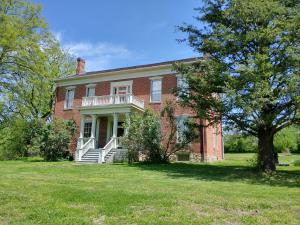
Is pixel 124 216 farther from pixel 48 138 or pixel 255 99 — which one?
pixel 48 138

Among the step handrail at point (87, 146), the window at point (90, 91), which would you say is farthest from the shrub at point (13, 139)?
the step handrail at point (87, 146)

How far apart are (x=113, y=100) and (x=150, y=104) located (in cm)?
311

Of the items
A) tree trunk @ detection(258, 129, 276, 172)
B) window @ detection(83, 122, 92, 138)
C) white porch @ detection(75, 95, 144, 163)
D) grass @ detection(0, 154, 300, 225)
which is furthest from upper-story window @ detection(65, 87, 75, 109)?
grass @ detection(0, 154, 300, 225)

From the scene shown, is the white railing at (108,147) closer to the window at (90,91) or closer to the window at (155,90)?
the window at (155,90)

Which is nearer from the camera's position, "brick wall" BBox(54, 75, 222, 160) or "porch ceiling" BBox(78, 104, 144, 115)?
"brick wall" BBox(54, 75, 222, 160)

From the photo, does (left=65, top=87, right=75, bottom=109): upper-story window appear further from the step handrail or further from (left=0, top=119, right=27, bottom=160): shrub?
the step handrail

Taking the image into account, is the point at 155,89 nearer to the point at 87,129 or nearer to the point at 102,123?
the point at 102,123

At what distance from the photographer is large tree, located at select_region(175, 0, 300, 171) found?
1319 cm

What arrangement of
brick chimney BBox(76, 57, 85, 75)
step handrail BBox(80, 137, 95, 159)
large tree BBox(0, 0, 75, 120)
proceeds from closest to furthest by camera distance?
step handrail BBox(80, 137, 95, 159) → large tree BBox(0, 0, 75, 120) → brick chimney BBox(76, 57, 85, 75)

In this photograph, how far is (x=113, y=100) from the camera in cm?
2502

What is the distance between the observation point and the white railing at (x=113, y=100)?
2418 cm

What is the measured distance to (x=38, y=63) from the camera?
88.5 ft

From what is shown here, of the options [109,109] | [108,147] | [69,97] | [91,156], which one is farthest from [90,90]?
[91,156]

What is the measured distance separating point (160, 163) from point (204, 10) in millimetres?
9867
